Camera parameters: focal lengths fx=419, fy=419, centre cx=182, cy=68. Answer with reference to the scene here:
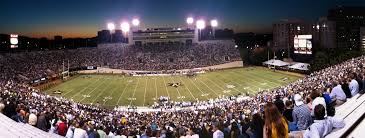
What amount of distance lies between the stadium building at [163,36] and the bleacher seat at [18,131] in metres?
92.1

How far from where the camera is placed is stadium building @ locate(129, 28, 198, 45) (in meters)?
105

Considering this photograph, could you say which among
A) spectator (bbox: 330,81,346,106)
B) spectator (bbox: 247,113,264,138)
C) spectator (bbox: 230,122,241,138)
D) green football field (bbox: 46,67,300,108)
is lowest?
green football field (bbox: 46,67,300,108)

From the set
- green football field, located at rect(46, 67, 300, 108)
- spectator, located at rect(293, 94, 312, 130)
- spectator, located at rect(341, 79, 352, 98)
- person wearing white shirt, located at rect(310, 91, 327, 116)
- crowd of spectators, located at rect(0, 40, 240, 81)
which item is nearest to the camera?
spectator, located at rect(293, 94, 312, 130)

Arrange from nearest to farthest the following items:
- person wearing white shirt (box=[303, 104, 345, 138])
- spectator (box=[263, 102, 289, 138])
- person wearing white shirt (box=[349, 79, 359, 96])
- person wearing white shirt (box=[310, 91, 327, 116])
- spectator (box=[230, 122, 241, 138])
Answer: spectator (box=[263, 102, 289, 138]) < person wearing white shirt (box=[303, 104, 345, 138]) < person wearing white shirt (box=[310, 91, 327, 116]) < spectator (box=[230, 122, 241, 138]) < person wearing white shirt (box=[349, 79, 359, 96])

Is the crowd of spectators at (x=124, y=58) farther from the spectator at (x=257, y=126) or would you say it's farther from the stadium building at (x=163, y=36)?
the spectator at (x=257, y=126)

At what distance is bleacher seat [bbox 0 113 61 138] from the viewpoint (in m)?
11.1

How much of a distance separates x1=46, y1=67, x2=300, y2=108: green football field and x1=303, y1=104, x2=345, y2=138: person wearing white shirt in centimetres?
3306

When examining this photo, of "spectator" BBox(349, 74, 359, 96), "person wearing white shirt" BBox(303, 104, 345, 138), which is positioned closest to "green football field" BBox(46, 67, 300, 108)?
"spectator" BBox(349, 74, 359, 96)

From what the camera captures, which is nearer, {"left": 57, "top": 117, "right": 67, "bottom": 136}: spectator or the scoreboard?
{"left": 57, "top": 117, "right": 67, "bottom": 136}: spectator

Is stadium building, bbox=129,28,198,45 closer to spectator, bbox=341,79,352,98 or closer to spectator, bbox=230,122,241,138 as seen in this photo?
spectator, bbox=341,79,352,98

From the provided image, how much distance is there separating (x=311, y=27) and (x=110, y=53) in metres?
84.1

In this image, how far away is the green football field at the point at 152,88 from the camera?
43.1 m

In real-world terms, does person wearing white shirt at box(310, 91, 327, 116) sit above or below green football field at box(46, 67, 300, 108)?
above

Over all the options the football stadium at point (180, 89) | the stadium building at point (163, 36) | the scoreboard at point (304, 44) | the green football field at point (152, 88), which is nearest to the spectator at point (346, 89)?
the football stadium at point (180, 89)
